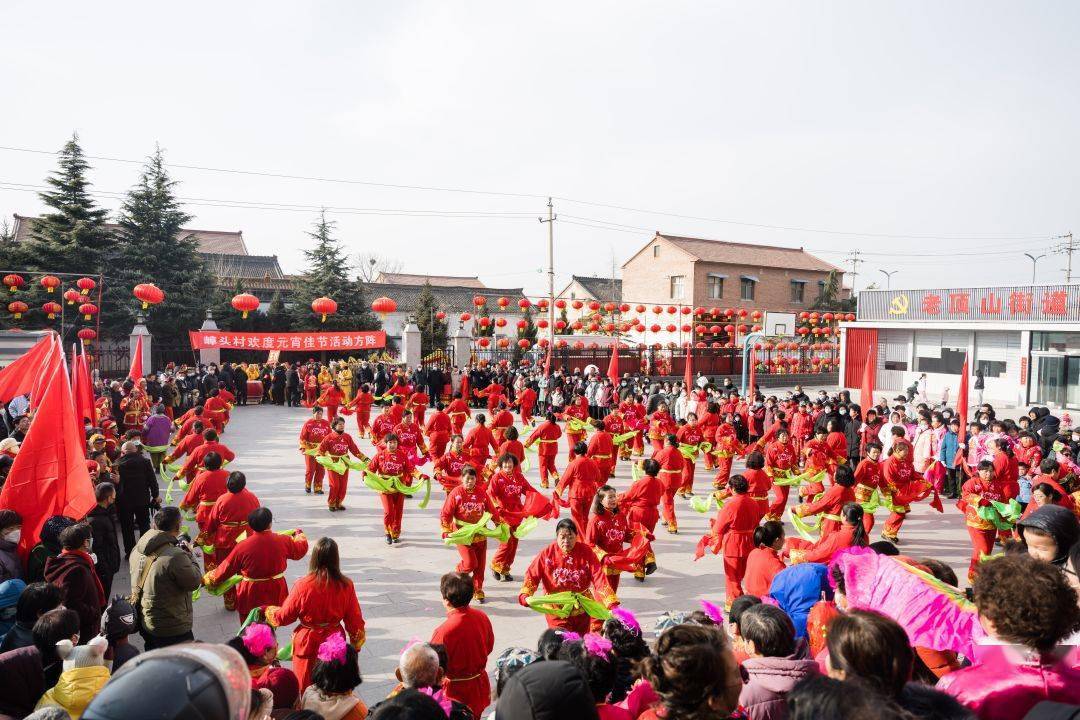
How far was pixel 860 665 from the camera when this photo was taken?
6.48 ft

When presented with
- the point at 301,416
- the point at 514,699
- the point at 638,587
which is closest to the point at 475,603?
the point at 638,587

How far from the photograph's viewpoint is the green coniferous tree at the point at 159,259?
80.4ft

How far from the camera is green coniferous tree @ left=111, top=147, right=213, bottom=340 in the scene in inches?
965

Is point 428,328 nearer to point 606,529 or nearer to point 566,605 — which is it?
point 606,529

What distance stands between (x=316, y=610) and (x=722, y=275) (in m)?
34.9

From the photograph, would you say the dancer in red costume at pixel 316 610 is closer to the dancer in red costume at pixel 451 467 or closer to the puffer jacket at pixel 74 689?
the puffer jacket at pixel 74 689

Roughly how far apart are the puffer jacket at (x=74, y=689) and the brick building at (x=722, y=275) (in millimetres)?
34831

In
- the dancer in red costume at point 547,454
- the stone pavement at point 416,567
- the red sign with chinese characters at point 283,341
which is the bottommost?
the stone pavement at point 416,567

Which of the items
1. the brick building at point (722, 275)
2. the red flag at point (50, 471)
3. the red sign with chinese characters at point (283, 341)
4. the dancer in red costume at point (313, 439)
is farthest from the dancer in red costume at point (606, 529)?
the brick building at point (722, 275)

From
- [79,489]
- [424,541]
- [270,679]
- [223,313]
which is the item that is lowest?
[424,541]

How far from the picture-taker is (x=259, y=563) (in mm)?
4832

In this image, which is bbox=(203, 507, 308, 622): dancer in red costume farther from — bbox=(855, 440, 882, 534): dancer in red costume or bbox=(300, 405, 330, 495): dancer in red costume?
bbox=(855, 440, 882, 534): dancer in red costume

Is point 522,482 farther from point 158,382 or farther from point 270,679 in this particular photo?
point 158,382

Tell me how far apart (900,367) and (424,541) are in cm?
2279
